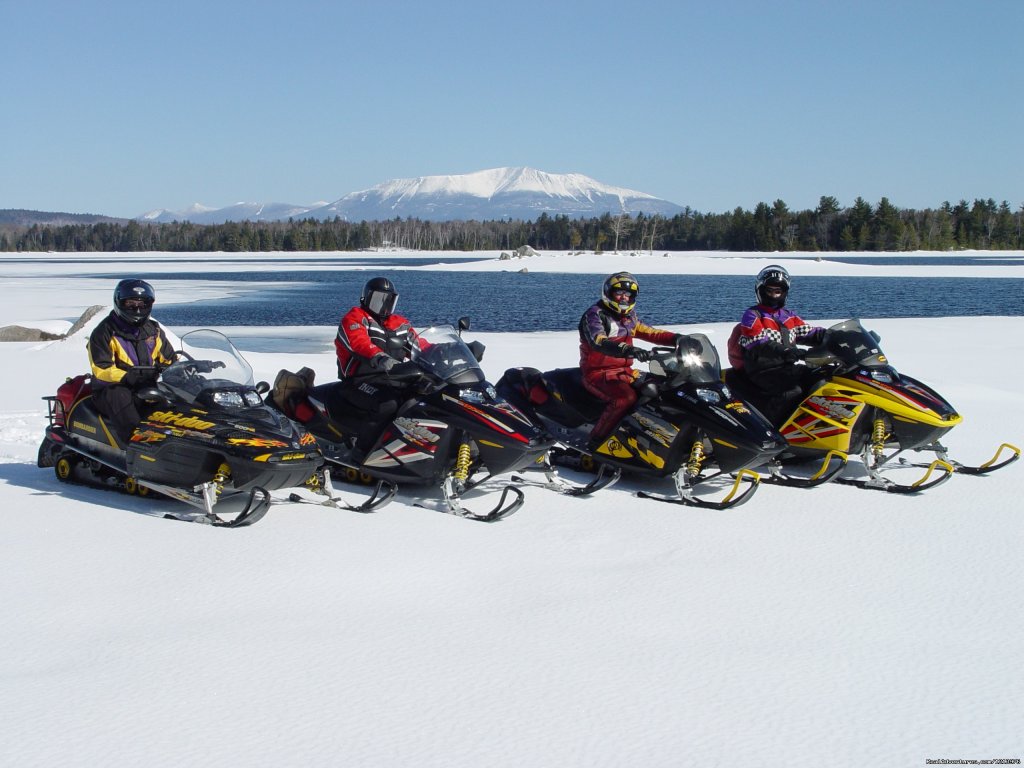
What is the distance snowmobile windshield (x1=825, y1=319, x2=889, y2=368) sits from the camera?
683 cm

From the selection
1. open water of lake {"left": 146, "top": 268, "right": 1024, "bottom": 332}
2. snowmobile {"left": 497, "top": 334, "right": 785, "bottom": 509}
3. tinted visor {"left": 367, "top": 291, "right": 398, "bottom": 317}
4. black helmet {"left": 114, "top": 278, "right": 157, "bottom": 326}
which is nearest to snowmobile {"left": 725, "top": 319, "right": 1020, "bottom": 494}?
snowmobile {"left": 497, "top": 334, "right": 785, "bottom": 509}

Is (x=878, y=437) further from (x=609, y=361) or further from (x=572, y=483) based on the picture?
(x=572, y=483)

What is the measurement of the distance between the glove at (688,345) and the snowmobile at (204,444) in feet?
7.81

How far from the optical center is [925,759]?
300cm

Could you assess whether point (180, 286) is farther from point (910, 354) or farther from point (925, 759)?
point (925, 759)

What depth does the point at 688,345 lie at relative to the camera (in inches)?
257

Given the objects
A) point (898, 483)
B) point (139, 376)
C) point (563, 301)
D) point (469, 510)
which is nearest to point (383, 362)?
point (469, 510)

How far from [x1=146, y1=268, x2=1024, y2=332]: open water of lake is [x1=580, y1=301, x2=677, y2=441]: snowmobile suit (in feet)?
51.1

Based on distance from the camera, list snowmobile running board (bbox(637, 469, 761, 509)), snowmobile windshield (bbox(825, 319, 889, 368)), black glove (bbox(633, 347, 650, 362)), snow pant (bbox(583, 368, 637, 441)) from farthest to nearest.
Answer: snowmobile windshield (bbox(825, 319, 889, 368)) < snow pant (bbox(583, 368, 637, 441)) < black glove (bbox(633, 347, 650, 362)) < snowmobile running board (bbox(637, 469, 761, 509))

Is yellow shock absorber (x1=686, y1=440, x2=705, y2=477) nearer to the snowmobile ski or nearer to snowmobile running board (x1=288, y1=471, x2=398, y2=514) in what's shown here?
the snowmobile ski

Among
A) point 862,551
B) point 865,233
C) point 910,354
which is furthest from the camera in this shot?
point 865,233

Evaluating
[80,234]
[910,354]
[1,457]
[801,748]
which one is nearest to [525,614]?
[801,748]

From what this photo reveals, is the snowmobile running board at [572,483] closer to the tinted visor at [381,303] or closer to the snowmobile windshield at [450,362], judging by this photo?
the snowmobile windshield at [450,362]

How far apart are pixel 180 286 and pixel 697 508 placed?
4000cm
